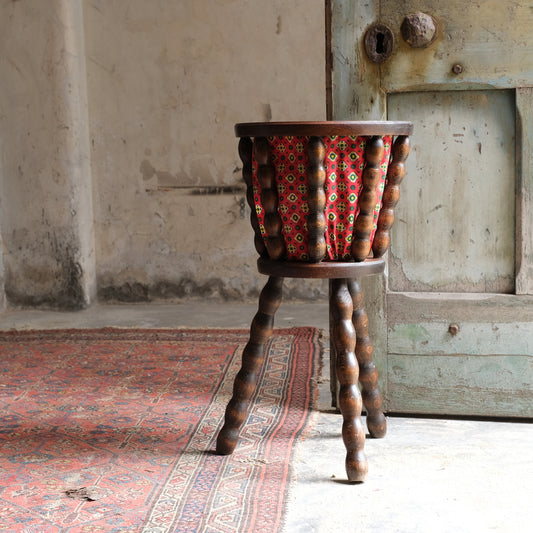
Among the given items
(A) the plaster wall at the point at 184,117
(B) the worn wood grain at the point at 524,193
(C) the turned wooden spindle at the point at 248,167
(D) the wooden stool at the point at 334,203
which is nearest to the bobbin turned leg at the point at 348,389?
(D) the wooden stool at the point at 334,203

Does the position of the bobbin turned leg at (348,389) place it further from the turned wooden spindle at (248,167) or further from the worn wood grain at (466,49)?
the worn wood grain at (466,49)

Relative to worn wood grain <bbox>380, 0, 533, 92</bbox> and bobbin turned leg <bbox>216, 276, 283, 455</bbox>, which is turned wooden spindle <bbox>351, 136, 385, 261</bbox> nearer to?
bobbin turned leg <bbox>216, 276, 283, 455</bbox>

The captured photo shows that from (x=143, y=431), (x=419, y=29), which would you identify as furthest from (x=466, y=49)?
(x=143, y=431)

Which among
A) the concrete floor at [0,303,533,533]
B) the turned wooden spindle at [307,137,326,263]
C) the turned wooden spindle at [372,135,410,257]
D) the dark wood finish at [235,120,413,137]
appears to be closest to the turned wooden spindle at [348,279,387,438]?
the concrete floor at [0,303,533,533]

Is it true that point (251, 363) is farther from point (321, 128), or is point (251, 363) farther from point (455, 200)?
point (455, 200)

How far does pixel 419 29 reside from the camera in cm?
270

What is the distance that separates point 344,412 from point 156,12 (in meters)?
3.72

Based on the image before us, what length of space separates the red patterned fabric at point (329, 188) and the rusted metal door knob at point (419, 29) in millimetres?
557

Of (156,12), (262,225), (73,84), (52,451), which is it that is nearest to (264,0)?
(156,12)

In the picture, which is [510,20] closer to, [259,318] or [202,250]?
[259,318]

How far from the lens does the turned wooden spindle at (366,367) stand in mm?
2527

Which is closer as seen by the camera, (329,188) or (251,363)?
(329,188)

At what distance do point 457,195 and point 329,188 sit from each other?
28.6 inches

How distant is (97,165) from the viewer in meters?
5.43
